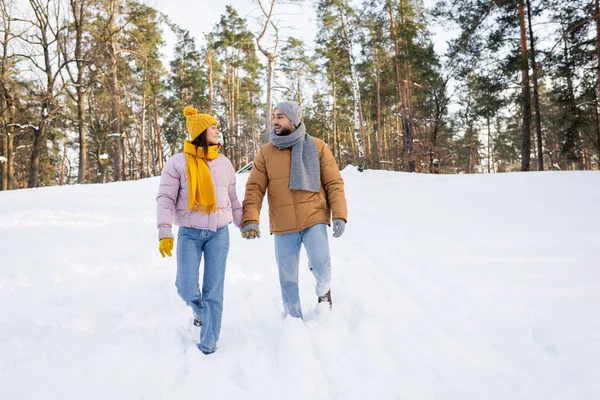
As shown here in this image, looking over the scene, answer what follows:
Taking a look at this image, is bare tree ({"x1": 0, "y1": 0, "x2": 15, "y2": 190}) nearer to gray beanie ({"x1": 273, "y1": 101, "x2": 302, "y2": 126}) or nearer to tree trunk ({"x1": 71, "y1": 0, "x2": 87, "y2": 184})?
tree trunk ({"x1": 71, "y1": 0, "x2": 87, "y2": 184})

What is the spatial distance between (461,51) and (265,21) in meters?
7.90

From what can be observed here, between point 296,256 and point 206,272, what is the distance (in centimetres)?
75

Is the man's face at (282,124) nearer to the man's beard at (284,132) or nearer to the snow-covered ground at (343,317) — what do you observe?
the man's beard at (284,132)

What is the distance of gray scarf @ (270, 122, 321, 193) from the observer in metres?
2.90

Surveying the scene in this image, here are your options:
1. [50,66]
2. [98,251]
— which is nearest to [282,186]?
[98,251]

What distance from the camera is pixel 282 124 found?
2.98m

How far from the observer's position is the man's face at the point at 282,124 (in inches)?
117

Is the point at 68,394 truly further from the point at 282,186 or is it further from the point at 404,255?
the point at 404,255

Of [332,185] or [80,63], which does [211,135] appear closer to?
[332,185]

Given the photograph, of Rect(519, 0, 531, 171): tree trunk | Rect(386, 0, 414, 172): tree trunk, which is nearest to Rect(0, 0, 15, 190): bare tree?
Rect(386, 0, 414, 172): tree trunk

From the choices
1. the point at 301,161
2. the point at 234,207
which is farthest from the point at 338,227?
the point at 234,207

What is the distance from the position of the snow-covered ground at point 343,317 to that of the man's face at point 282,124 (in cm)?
162

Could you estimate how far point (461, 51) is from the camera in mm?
13547

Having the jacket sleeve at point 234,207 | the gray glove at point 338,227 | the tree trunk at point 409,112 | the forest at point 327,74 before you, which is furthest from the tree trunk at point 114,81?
the gray glove at point 338,227
